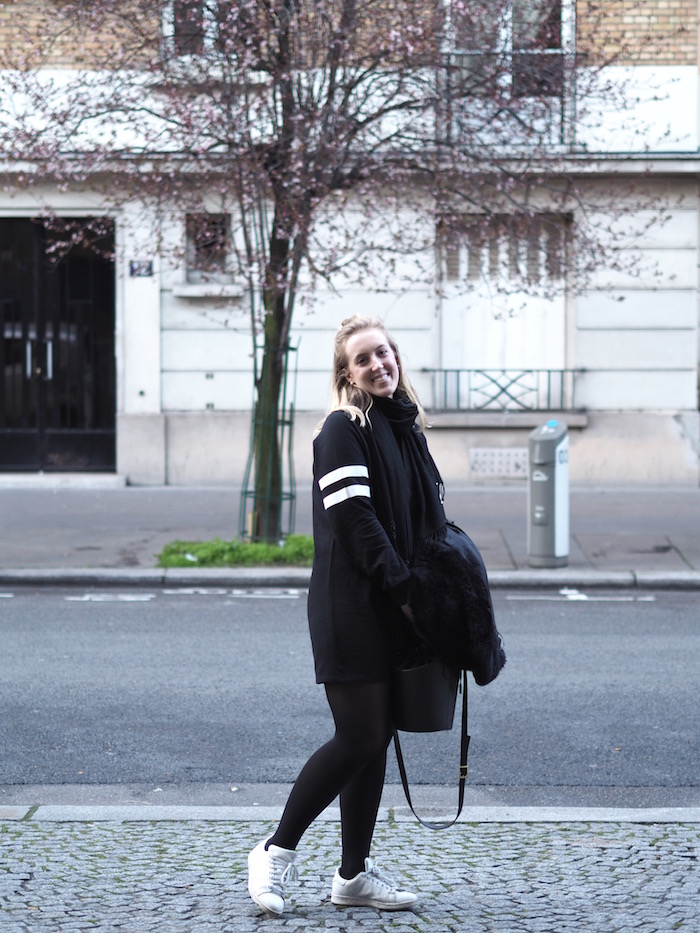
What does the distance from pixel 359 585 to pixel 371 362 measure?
0.67 meters

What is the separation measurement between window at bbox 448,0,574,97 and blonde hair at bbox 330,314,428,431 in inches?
317

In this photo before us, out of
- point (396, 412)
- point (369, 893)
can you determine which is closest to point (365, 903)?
point (369, 893)

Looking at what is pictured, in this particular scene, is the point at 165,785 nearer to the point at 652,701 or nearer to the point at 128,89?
the point at 652,701

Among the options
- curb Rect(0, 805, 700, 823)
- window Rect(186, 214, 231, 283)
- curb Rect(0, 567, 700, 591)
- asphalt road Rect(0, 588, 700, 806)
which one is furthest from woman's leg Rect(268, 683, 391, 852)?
window Rect(186, 214, 231, 283)

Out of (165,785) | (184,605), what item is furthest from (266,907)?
(184,605)

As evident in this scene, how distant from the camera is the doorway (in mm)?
17516

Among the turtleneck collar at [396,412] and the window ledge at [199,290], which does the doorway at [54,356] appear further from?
the turtleneck collar at [396,412]

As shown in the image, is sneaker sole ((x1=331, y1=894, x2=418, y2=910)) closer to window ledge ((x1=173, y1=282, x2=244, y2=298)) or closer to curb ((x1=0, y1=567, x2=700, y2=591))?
curb ((x1=0, y1=567, x2=700, y2=591))

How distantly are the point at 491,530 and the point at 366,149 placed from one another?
410cm

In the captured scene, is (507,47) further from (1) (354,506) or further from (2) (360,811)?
(2) (360,811)

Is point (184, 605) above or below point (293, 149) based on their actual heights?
below

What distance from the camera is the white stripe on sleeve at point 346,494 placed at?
3.78m

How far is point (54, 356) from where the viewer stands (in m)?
17.6

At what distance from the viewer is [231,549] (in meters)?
11.5
